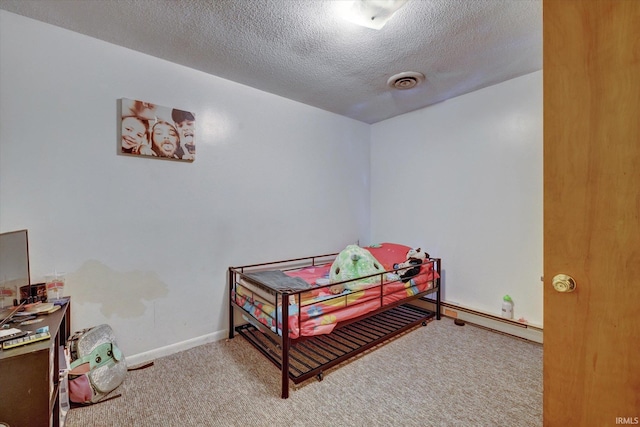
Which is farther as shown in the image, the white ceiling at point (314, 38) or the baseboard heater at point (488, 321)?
the baseboard heater at point (488, 321)

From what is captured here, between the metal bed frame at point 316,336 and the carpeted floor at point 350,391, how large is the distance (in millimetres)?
88

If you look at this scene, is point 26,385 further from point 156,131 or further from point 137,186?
point 156,131

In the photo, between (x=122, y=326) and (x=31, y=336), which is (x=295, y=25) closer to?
(x=31, y=336)

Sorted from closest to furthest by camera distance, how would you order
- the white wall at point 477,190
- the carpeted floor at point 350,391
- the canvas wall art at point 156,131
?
the carpeted floor at point 350,391
the canvas wall art at point 156,131
the white wall at point 477,190

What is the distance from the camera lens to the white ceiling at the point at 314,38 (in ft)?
5.37

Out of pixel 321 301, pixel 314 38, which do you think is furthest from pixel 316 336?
pixel 314 38

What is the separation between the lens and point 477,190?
2814 millimetres

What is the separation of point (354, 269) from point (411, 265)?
2.12 ft

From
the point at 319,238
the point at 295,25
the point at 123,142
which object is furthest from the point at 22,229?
the point at 319,238
